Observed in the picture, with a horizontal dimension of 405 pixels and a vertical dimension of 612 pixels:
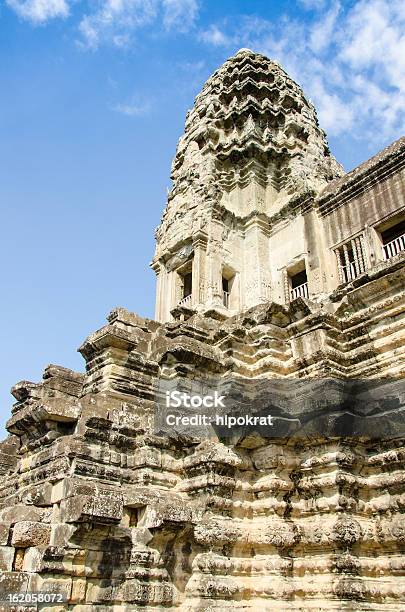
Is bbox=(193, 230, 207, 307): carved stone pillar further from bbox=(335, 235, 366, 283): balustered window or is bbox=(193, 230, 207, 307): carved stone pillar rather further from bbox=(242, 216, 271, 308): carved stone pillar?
bbox=(335, 235, 366, 283): balustered window

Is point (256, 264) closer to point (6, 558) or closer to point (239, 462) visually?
point (239, 462)

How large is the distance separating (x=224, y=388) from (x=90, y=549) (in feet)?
14.2

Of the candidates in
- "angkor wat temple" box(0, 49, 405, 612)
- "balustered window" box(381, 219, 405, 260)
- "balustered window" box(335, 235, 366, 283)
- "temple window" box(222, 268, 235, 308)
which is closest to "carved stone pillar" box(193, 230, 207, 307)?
"temple window" box(222, 268, 235, 308)

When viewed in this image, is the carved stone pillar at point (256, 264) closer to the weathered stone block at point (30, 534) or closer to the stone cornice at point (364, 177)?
the stone cornice at point (364, 177)

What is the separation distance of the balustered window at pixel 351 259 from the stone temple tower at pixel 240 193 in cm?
58

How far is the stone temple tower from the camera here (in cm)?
1639

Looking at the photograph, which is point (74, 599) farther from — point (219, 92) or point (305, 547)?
point (219, 92)

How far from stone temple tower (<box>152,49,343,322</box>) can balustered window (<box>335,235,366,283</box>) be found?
0.58 m

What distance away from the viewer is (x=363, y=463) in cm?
980

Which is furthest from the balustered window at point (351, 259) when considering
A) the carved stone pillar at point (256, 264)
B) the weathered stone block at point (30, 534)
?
the weathered stone block at point (30, 534)

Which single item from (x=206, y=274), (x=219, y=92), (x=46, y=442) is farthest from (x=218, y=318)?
(x=219, y=92)

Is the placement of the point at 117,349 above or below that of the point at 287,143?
below

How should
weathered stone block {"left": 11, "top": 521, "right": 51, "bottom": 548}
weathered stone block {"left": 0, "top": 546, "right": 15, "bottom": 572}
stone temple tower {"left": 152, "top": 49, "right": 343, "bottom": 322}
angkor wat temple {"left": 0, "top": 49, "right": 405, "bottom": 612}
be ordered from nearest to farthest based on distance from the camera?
1. weathered stone block {"left": 0, "top": 546, "right": 15, "bottom": 572}
2. weathered stone block {"left": 11, "top": 521, "right": 51, "bottom": 548}
3. angkor wat temple {"left": 0, "top": 49, "right": 405, "bottom": 612}
4. stone temple tower {"left": 152, "top": 49, "right": 343, "bottom": 322}

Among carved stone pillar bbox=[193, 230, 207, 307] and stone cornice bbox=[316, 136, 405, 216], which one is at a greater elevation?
stone cornice bbox=[316, 136, 405, 216]
